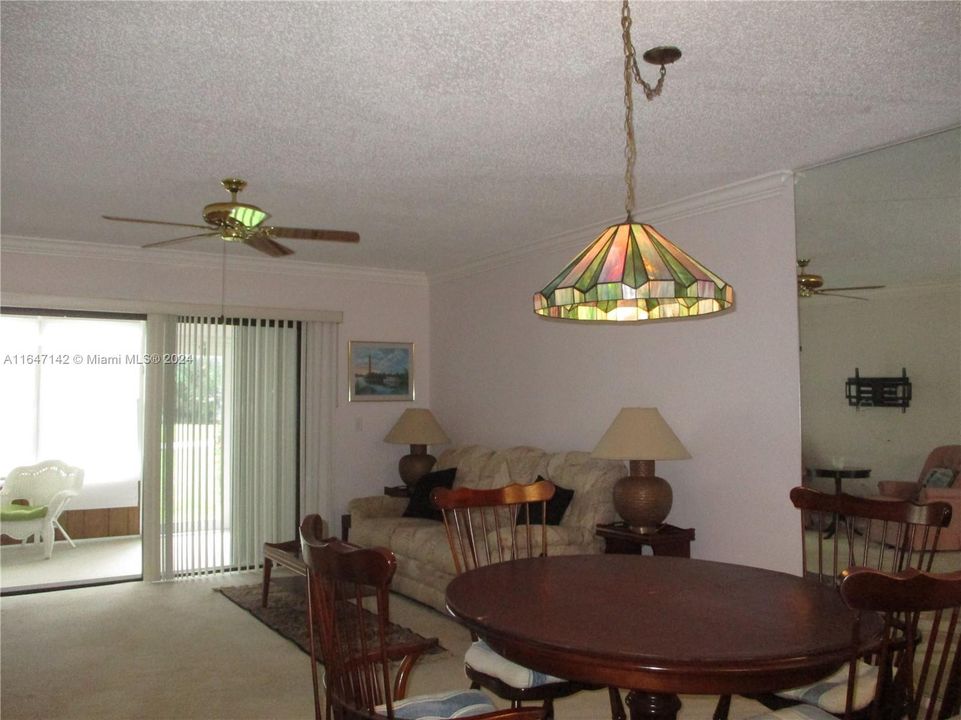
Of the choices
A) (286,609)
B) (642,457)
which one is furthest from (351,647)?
(286,609)

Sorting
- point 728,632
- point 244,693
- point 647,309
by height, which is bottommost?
point 244,693

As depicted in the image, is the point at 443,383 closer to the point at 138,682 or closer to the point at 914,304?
the point at 138,682

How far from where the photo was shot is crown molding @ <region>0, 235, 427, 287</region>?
550cm

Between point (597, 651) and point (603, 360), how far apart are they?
11.5 feet

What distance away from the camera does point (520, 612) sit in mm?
1979

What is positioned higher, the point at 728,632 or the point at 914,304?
the point at 914,304

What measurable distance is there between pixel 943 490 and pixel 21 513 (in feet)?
22.8

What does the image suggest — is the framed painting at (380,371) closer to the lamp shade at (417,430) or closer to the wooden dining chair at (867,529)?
the lamp shade at (417,430)

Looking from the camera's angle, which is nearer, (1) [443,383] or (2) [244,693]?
(2) [244,693]

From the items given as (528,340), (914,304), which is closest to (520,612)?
(914,304)

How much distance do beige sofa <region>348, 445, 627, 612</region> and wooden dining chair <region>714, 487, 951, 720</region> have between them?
121cm

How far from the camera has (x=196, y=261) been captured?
6.04 m

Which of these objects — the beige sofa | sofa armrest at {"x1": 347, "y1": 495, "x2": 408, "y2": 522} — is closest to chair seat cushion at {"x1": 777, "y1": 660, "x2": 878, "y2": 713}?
the beige sofa

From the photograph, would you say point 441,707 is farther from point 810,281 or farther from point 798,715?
point 810,281
